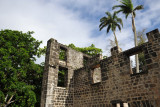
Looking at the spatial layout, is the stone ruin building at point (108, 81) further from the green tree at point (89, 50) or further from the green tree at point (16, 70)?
the green tree at point (89, 50)

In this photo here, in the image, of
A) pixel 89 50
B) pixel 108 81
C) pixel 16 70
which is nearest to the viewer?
pixel 108 81

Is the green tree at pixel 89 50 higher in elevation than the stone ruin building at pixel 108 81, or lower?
higher

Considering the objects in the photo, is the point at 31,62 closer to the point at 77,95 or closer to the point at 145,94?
the point at 77,95

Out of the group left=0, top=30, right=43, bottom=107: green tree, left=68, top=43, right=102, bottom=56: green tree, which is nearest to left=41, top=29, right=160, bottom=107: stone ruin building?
left=0, top=30, right=43, bottom=107: green tree

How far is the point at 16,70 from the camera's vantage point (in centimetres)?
952

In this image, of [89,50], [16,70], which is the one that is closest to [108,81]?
[16,70]

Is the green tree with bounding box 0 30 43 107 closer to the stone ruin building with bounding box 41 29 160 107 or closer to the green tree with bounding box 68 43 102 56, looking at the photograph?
the stone ruin building with bounding box 41 29 160 107

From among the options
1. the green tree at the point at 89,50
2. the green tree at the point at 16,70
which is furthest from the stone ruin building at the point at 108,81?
the green tree at the point at 89,50

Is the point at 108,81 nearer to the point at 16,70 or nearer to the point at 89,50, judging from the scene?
the point at 16,70

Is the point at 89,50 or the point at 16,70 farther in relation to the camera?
the point at 89,50

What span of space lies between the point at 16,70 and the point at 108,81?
266 inches

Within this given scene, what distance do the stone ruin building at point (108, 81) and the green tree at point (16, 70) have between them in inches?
65.2

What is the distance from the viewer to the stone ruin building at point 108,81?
6.41 metres

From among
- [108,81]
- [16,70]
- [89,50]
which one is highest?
[89,50]
